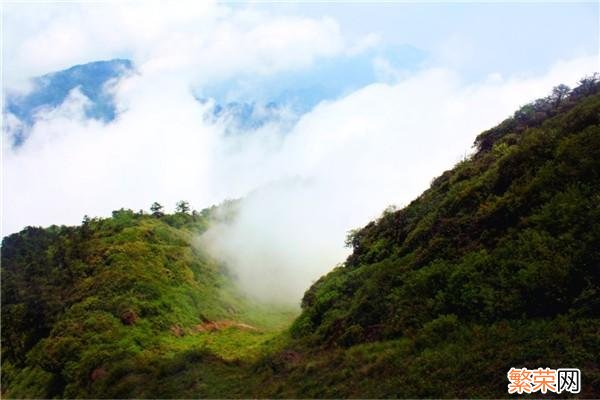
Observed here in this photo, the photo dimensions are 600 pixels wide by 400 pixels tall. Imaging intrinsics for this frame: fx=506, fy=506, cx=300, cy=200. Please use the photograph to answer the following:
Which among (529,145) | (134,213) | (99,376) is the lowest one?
(99,376)

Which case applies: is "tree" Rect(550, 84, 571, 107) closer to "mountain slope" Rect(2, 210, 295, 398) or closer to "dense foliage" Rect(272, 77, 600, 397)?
"dense foliage" Rect(272, 77, 600, 397)

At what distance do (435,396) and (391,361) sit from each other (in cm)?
343

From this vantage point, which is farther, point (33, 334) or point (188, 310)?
point (188, 310)

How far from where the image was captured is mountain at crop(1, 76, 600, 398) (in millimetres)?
15992

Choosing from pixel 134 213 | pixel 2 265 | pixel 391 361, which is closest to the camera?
pixel 391 361

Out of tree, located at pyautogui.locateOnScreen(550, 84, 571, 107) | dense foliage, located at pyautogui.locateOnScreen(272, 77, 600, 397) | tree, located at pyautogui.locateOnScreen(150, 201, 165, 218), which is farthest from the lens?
tree, located at pyautogui.locateOnScreen(150, 201, 165, 218)

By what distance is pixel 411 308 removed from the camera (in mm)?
21344

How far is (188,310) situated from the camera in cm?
4828

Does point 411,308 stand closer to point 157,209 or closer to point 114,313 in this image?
point 114,313

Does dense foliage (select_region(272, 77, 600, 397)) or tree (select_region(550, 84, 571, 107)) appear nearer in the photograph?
dense foliage (select_region(272, 77, 600, 397))

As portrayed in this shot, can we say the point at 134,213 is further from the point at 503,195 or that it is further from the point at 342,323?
the point at 503,195

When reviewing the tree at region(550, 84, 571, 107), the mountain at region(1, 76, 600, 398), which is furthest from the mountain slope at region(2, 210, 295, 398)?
the tree at region(550, 84, 571, 107)

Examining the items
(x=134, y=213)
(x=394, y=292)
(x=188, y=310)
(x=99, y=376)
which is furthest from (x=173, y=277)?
(x=394, y=292)

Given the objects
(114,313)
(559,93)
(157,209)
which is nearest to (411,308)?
(559,93)
